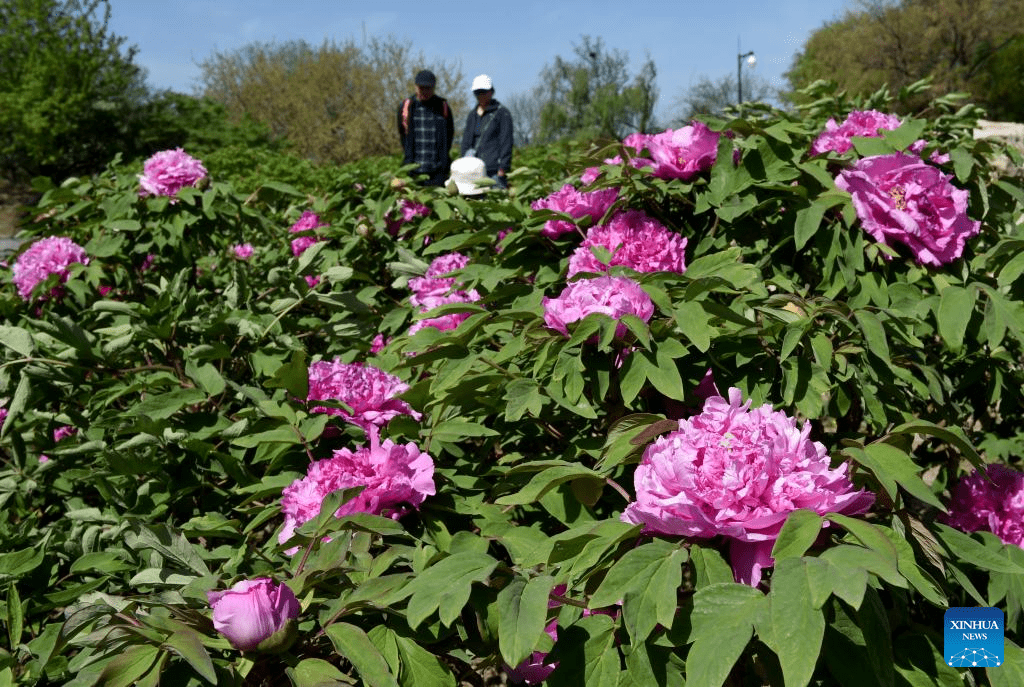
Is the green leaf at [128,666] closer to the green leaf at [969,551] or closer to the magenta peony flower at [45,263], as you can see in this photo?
the green leaf at [969,551]

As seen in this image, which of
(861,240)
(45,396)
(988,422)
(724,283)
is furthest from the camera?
(988,422)

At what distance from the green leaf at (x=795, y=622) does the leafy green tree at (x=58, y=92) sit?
28.5 meters

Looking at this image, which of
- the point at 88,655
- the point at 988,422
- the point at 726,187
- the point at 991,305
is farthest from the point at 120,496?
the point at 988,422

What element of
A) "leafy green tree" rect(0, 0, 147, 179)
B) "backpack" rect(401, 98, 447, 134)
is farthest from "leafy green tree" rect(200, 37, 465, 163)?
"backpack" rect(401, 98, 447, 134)

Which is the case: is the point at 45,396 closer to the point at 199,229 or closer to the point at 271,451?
the point at 271,451

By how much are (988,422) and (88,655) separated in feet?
7.94

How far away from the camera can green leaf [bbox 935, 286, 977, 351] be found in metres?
1.56

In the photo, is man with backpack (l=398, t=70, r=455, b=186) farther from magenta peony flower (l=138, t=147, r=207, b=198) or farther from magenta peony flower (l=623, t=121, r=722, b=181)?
magenta peony flower (l=623, t=121, r=722, b=181)

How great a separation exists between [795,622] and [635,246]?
1.15m

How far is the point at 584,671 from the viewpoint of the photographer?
3.44 feet

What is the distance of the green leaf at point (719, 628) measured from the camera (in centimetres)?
83

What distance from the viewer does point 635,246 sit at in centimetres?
187

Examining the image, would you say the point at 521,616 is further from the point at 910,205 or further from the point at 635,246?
the point at 910,205

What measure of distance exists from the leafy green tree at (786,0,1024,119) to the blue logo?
1182 inches
